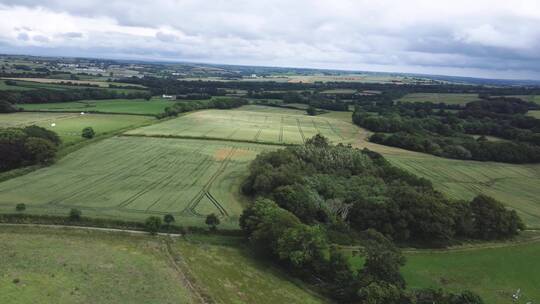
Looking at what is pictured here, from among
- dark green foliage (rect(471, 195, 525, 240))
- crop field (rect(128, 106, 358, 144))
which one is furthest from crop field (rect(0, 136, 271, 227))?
dark green foliage (rect(471, 195, 525, 240))

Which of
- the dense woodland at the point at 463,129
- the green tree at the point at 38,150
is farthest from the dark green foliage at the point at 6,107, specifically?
the dense woodland at the point at 463,129

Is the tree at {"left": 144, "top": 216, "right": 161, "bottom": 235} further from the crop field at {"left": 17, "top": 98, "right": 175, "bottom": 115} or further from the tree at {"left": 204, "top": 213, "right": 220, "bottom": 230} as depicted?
the crop field at {"left": 17, "top": 98, "right": 175, "bottom": 115}

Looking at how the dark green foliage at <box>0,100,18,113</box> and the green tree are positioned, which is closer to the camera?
the green tree

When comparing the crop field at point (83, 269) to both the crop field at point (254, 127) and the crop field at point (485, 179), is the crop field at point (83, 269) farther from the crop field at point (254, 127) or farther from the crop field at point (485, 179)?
the crop field at point (254, 127)

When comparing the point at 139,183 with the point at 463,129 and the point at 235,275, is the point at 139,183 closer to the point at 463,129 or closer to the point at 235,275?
the point at 235,275

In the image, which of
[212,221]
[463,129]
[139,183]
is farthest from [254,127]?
[212,221]

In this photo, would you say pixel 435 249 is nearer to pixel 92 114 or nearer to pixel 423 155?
pixel 423 155
